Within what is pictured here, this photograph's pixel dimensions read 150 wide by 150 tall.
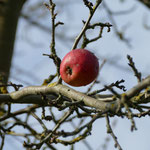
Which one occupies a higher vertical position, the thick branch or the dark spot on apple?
the dark spot on apple

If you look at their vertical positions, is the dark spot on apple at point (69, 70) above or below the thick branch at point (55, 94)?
above

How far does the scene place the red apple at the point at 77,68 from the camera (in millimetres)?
1888

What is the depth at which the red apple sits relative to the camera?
1888 millimetres

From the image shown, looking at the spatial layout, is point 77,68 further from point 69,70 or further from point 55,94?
point 55,94

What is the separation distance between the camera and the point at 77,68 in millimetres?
Answer: 1905

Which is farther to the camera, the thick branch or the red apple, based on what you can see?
the red apple

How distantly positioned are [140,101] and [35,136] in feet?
4.27

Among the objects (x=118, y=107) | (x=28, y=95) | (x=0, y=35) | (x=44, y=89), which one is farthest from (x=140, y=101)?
(x=0, y=35)

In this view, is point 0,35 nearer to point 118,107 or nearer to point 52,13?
point 52,13

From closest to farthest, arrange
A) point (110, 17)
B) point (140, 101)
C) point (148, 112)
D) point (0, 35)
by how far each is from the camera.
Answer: point (148, 112), point (140, 101), point (0, 35), point (110, 17)

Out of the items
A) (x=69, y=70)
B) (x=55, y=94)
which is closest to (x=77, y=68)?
(x=69, y=70)

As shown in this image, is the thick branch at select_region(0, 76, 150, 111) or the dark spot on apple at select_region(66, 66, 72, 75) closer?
the thick branch at select_region(0, 76, 150, 111)

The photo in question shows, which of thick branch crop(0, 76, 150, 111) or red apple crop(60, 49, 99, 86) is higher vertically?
red apple crop(60, 49, 99, 86)

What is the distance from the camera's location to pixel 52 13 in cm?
195
